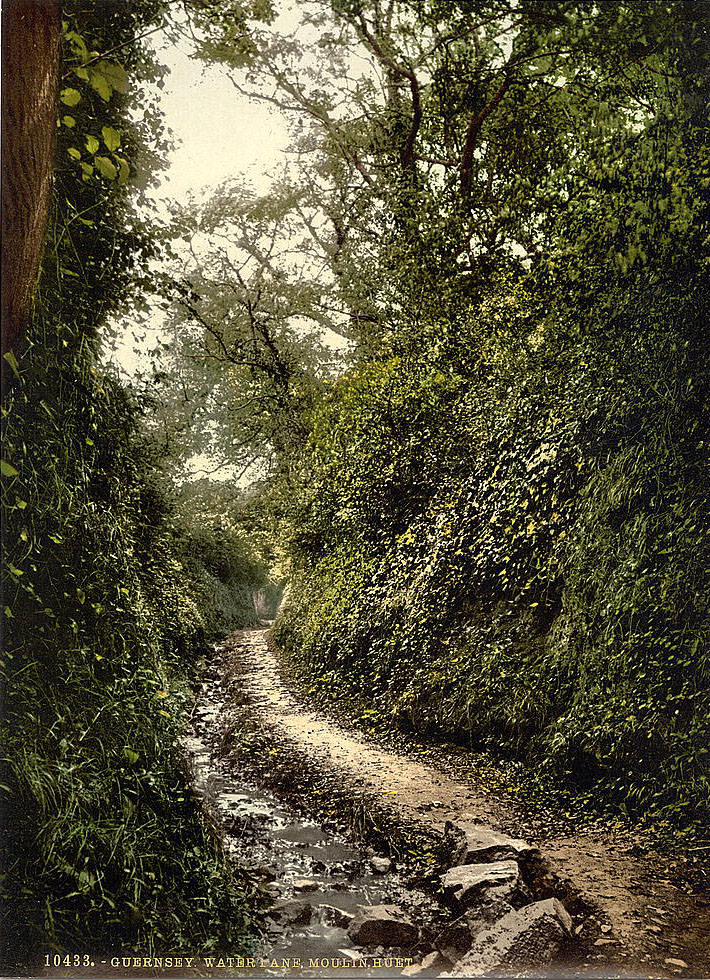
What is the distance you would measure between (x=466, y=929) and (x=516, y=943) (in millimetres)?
168

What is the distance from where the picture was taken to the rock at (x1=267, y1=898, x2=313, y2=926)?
2.07 meters

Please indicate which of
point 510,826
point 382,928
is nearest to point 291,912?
point 382,928

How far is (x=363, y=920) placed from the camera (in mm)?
2045

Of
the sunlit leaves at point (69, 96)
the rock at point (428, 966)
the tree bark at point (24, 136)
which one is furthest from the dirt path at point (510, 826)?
the sunlit leaves at point (69, 96)

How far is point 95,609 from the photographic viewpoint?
2.24 metres

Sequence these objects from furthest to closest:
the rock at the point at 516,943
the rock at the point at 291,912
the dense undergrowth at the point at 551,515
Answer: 1. the dense undergrowth at the point at 551,515
2. the rock at the point at 291,912
3. the rock at the point at 516,943

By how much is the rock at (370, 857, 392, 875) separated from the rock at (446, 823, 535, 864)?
0.24 metres

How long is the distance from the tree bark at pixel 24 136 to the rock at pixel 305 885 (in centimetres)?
220

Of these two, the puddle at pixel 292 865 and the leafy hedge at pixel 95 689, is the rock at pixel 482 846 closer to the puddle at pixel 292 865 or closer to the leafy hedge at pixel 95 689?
the puddle at pixel 292 865

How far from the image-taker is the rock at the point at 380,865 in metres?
2.15

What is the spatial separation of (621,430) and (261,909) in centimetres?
229

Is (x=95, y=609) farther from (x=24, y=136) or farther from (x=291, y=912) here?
(x=24, y=136)

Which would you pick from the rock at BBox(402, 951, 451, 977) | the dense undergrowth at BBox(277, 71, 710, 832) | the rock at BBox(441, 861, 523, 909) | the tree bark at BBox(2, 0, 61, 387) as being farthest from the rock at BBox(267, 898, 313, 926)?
the tree bark at BBox(2, 0, 61, 387)

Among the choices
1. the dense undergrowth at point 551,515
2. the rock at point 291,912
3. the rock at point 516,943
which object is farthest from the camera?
the dense undergrowth at point 551,515
